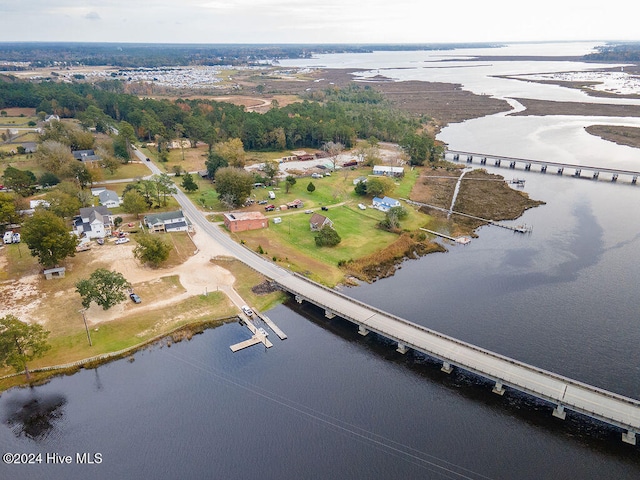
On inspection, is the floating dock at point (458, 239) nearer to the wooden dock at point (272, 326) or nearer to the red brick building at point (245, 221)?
the red brick building at point (245, 221)

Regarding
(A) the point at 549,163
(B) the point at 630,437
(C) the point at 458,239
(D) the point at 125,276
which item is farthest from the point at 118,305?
(A) the point at 549,163

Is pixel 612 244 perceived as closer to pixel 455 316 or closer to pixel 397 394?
pixel 455 316

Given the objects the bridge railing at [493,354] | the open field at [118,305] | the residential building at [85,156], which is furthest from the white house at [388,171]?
the residential building at [85,156]

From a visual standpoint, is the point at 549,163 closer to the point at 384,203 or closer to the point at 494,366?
the point at 384,203

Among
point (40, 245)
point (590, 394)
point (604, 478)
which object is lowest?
point (604, 478)

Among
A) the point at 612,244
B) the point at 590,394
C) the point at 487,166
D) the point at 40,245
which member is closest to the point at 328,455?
the point at 590,394

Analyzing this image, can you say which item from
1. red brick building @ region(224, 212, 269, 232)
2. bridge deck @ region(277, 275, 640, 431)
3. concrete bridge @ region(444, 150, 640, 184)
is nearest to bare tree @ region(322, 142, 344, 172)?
concrete bridge @ region(444, 150, 640, 184)
